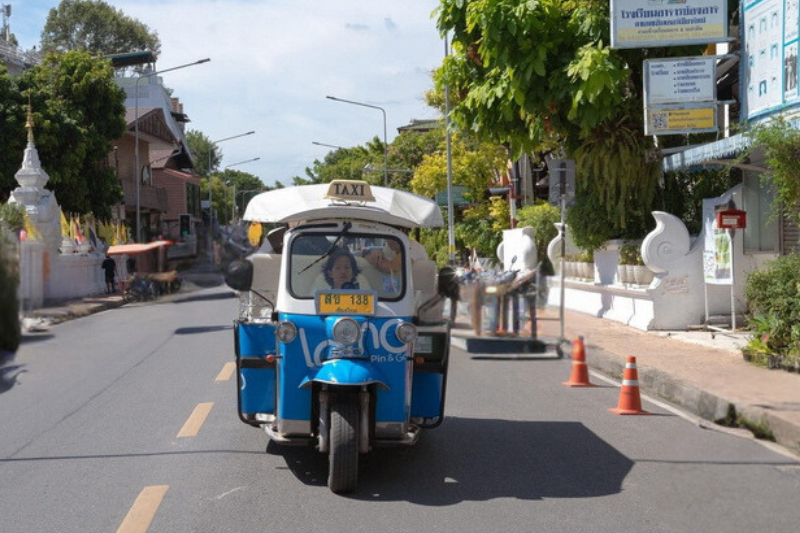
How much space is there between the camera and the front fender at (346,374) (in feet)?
20.5

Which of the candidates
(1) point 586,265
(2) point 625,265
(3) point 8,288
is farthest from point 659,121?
(3) point 8,288

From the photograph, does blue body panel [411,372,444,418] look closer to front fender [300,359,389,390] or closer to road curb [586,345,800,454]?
front fender [300,359,389,390]

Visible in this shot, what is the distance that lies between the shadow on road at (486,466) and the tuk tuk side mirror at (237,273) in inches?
186

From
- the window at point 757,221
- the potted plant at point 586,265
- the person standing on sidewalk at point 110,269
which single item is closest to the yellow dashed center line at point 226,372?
the potted plant at point 586,265

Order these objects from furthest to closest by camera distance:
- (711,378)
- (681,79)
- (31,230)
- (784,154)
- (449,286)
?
(681,79) → (784,154) → (711,378) → (449,286) → (31,230)

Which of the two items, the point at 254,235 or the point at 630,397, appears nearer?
the point at 254,235

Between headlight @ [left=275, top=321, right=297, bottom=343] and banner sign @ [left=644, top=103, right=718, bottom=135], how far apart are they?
10214 millimetres

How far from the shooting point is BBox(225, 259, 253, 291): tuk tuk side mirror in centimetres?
205

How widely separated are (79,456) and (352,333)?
3247 millimetres

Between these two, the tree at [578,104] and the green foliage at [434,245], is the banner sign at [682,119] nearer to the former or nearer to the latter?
the tree at [578,104]

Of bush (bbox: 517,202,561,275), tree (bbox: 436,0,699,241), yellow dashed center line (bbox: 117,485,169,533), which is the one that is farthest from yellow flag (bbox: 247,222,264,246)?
yellow dashed center line (bbox: 117,485,169,533)

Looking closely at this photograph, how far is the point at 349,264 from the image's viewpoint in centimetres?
630

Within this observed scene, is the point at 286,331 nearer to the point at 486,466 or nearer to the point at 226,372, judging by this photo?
the point at 486,466

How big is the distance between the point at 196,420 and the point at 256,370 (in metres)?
2.49
